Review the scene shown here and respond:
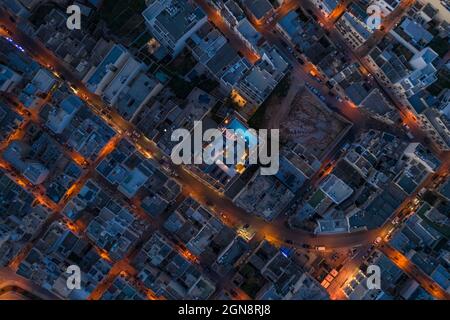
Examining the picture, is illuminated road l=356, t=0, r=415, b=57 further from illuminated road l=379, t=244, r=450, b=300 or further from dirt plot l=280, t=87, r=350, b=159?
illuminated road l=379, t=244, r=450, b=300

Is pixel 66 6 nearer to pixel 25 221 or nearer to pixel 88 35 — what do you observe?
pixel 88 35

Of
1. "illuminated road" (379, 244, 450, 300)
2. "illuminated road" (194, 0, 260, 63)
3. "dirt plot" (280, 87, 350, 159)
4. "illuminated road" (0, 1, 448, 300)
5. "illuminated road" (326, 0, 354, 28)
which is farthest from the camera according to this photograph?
"dirt plot" (280, 87, 350, 159)

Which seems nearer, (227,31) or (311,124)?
(227,31)

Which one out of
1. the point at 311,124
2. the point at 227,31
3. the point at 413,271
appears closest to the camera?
the point at 413,271

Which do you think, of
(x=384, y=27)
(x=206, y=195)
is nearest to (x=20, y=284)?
(x=206, y=195)

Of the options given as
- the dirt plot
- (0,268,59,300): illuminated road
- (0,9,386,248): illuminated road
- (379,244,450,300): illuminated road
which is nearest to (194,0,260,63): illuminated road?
the dirt plot

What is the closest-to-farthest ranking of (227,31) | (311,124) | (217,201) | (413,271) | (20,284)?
(413,271), (20,284), (217,201), (227,31), (311,124)

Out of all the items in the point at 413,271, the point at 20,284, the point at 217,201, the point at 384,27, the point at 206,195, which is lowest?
the point at 20,284

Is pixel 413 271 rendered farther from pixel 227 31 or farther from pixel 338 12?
pixel 227 31
